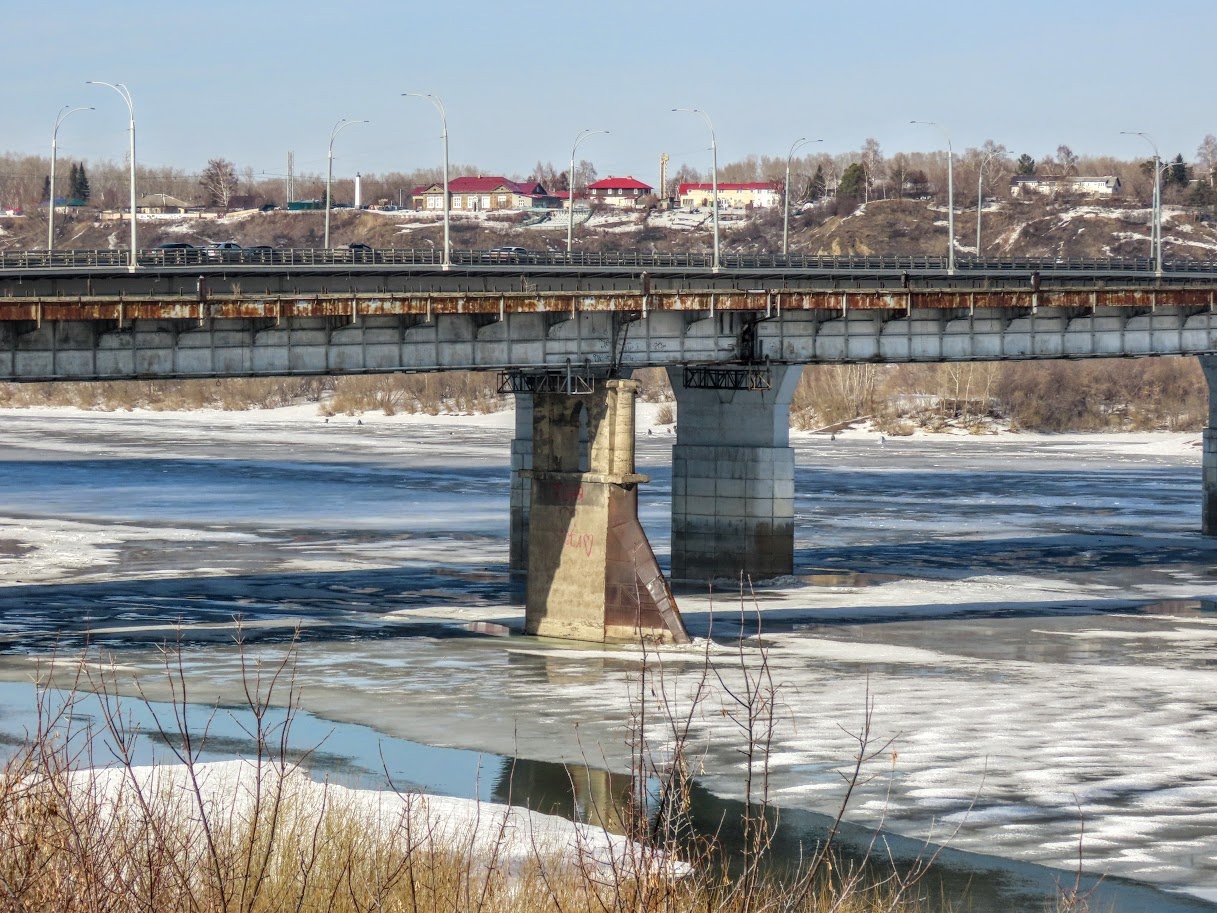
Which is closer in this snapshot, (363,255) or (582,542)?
(582,542)

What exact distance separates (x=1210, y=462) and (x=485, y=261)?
111 ft

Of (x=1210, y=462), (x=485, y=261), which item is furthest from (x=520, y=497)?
(x=1210, y=462)

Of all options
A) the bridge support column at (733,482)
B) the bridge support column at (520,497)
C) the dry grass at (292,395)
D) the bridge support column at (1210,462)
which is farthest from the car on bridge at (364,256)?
the dry grass at (292,395)

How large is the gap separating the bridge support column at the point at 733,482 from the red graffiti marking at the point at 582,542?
14.8m

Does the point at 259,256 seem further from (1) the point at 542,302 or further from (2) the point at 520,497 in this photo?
(2) the point at 520,497

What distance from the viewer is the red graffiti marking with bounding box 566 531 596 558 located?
145 feet

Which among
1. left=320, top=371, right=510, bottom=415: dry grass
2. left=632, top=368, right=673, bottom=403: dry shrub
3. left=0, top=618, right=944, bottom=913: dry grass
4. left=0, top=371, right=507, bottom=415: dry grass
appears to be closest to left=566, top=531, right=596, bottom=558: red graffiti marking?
left=0, top=618, right=944, bottom=913: dry grass

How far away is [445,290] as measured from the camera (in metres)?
47.6

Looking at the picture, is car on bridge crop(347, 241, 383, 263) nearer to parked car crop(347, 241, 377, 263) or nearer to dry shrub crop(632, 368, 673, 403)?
parked car crop(347, 241, 377, 263)

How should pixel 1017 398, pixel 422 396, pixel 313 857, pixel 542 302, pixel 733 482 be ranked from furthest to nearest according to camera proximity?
pixel 422 396 → pixel 1017 398 → pixel 733 482 → pixel 542 302 → pixel 313 857

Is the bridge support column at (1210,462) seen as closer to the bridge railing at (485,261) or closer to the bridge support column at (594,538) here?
the bridge railing at (485,261)

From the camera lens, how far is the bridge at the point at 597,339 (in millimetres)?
41000

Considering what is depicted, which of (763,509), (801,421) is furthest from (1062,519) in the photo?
(801,421)

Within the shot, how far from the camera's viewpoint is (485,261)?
A: 56.2 m
